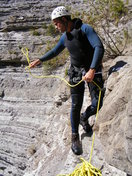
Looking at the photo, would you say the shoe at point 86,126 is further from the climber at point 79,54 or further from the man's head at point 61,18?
the man's head at point 61,18

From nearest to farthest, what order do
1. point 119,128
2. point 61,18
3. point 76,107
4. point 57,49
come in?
point 119,128 → point 61,18 → point 76,107 → point 57,49

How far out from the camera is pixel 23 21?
8.02 metres

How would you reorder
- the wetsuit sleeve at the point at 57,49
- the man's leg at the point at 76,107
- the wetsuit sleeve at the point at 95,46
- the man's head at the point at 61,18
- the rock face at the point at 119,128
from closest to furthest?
the rock face at the point at 119,128 < the wetsuit sleeve at the point at 95,46 < the man's head at the point at 61,18 < the man's leg at the point at 76,107 < the wetsuit sleeve at the point at 57,49

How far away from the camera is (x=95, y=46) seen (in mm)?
2807

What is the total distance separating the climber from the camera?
2.81 meters

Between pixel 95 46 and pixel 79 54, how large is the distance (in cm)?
33

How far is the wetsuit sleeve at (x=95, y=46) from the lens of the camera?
2742mm

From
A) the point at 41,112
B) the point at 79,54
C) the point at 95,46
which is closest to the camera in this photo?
the point at 95,46

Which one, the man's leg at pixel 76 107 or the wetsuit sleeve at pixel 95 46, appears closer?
the wetsuit sleeve at pixel 95 46

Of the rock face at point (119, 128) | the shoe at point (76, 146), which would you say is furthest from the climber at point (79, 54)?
the rock face at point (119, 128)

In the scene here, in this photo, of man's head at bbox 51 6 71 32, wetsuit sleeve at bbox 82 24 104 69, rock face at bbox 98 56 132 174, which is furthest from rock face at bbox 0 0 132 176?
man's head at bbox 51 6 71 32

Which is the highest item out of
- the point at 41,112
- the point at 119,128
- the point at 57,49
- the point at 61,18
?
the point at 61,18

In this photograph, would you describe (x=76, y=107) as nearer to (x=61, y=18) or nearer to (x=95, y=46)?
(x=95, y=46)

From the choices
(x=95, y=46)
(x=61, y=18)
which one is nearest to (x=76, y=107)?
(x=95, y=46)
